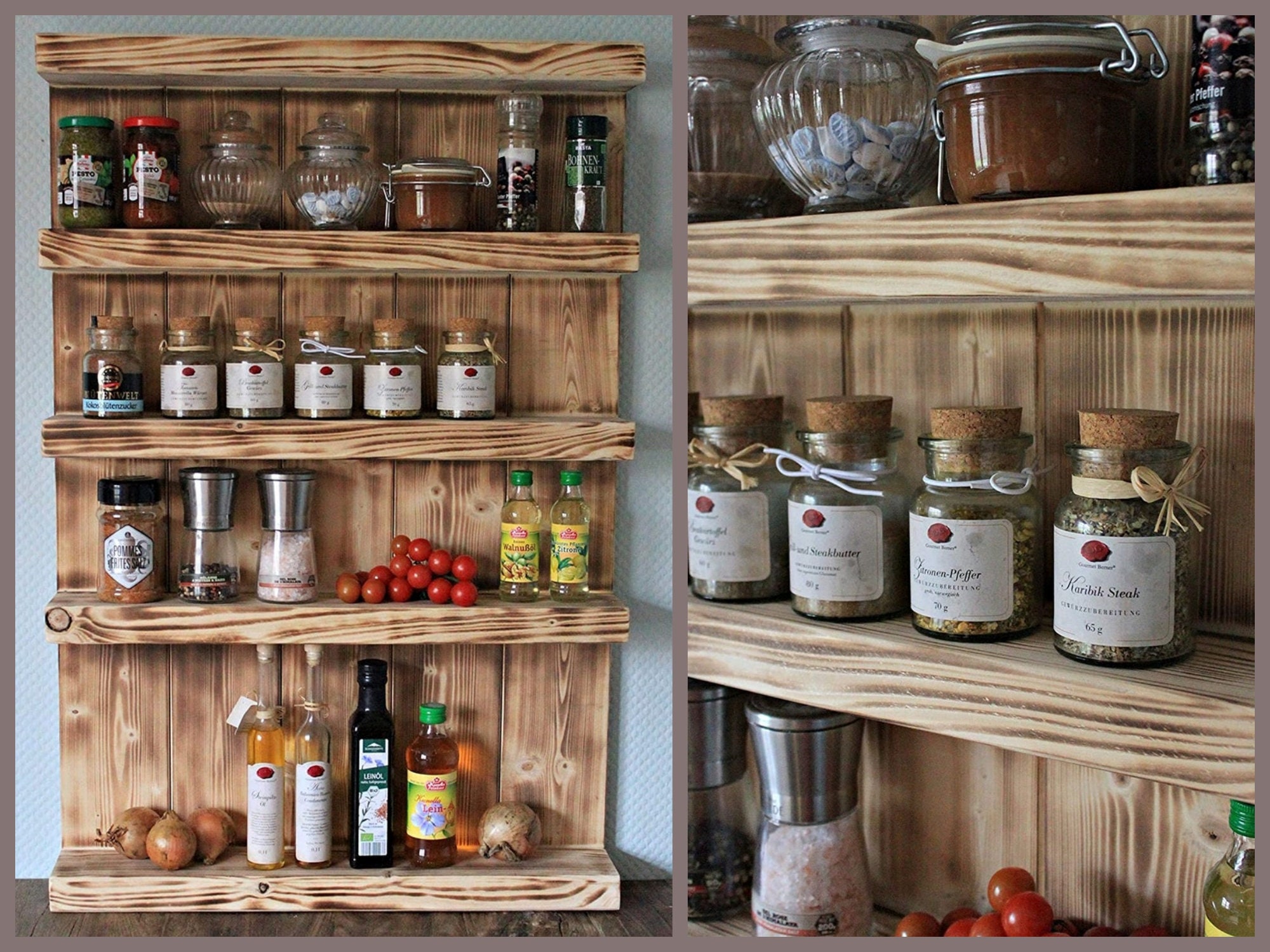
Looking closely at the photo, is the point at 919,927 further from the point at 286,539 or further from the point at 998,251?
the point at 286,539

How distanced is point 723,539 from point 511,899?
0.79 m

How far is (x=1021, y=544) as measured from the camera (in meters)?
0.97

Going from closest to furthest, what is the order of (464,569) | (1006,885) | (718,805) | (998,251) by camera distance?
1. (998,251)
2. (1006,885)
3. (718,805)
4. (464,569)

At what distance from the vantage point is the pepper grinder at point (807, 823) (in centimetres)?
111

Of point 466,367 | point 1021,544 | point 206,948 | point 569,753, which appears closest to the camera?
point 1021,544

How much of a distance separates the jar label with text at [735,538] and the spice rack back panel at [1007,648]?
0.04 meters

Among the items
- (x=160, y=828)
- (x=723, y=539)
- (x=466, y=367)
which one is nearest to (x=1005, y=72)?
(x=723, y=539)

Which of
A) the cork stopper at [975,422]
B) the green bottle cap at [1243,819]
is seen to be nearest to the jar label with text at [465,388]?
the cork stopper at [975,422]

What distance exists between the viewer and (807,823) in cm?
113

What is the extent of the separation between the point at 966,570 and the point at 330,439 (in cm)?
89

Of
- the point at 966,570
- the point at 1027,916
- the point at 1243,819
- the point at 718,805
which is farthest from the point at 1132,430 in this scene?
the point at 718,805

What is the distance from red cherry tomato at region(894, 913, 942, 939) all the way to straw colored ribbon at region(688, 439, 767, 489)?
0.40m

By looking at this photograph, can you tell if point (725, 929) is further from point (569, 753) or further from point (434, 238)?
point (434, 238)

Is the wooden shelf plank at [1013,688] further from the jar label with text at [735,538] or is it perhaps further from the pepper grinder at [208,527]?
the pepper grinder at [208,527]
